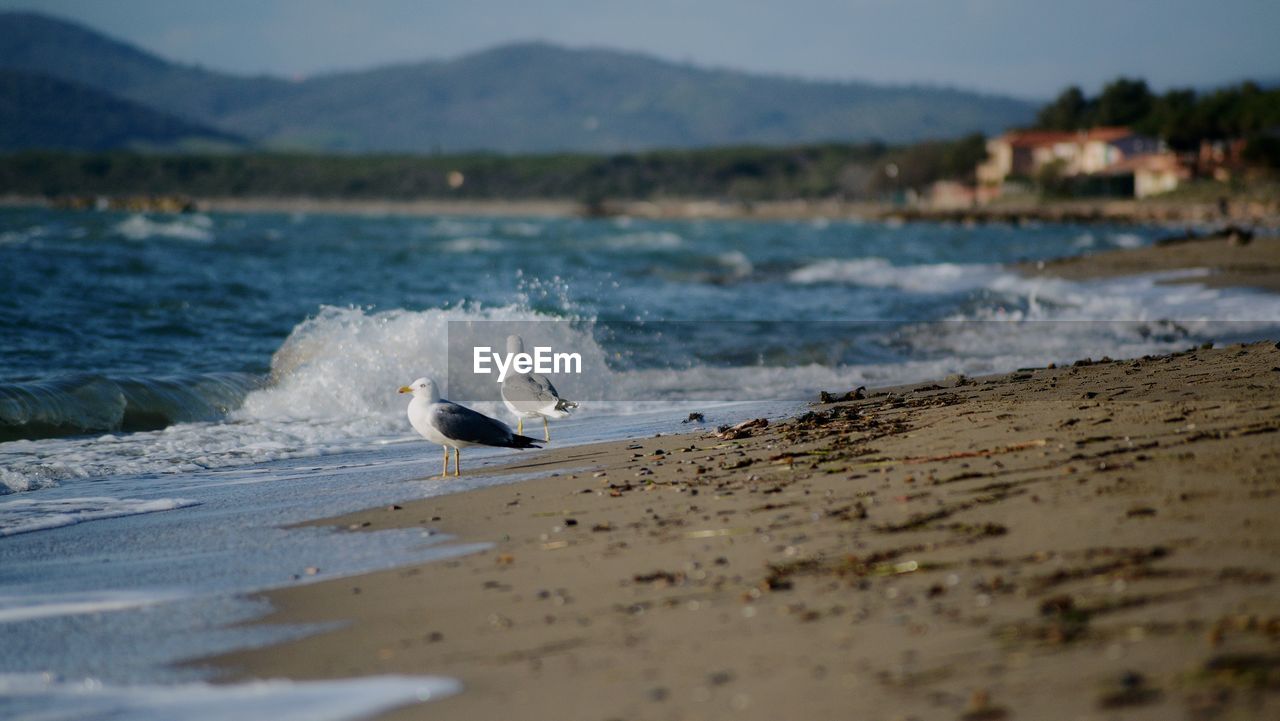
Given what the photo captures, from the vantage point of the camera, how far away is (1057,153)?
353ft

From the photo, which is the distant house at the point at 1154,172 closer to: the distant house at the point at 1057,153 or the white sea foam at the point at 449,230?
the distant house at the point at 1057,153

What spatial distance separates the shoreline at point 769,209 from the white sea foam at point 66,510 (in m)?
50.5

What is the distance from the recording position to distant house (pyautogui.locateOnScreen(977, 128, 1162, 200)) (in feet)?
325

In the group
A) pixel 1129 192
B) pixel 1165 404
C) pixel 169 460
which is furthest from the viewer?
pixel 1129 192

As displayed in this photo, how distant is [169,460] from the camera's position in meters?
8.39

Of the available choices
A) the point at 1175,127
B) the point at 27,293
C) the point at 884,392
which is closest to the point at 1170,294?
the point at 884,392

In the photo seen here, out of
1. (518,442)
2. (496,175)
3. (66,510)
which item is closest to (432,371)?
(518,442)

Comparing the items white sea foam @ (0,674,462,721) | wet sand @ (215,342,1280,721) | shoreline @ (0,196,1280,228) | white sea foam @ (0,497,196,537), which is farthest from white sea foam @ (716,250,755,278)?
white sea foam @ (0,674,462,721)

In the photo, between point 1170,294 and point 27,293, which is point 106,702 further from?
point 1170,294

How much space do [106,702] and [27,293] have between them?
54.3ft

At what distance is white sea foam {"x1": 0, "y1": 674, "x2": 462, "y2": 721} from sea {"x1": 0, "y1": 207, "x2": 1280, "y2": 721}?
1 cm

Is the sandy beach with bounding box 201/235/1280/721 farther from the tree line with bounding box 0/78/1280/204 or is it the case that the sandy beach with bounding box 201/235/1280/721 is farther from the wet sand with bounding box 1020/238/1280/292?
the tree line with bounding box 0/78/1280/204

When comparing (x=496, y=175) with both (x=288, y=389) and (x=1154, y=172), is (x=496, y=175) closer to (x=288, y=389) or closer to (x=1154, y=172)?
(x=1154, y=172)

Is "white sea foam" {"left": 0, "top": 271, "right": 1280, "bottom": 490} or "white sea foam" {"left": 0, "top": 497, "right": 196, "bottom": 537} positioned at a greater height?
"white sea foam" {"left": 0, "top": 271, "right": 1280, "bottom": 490}
